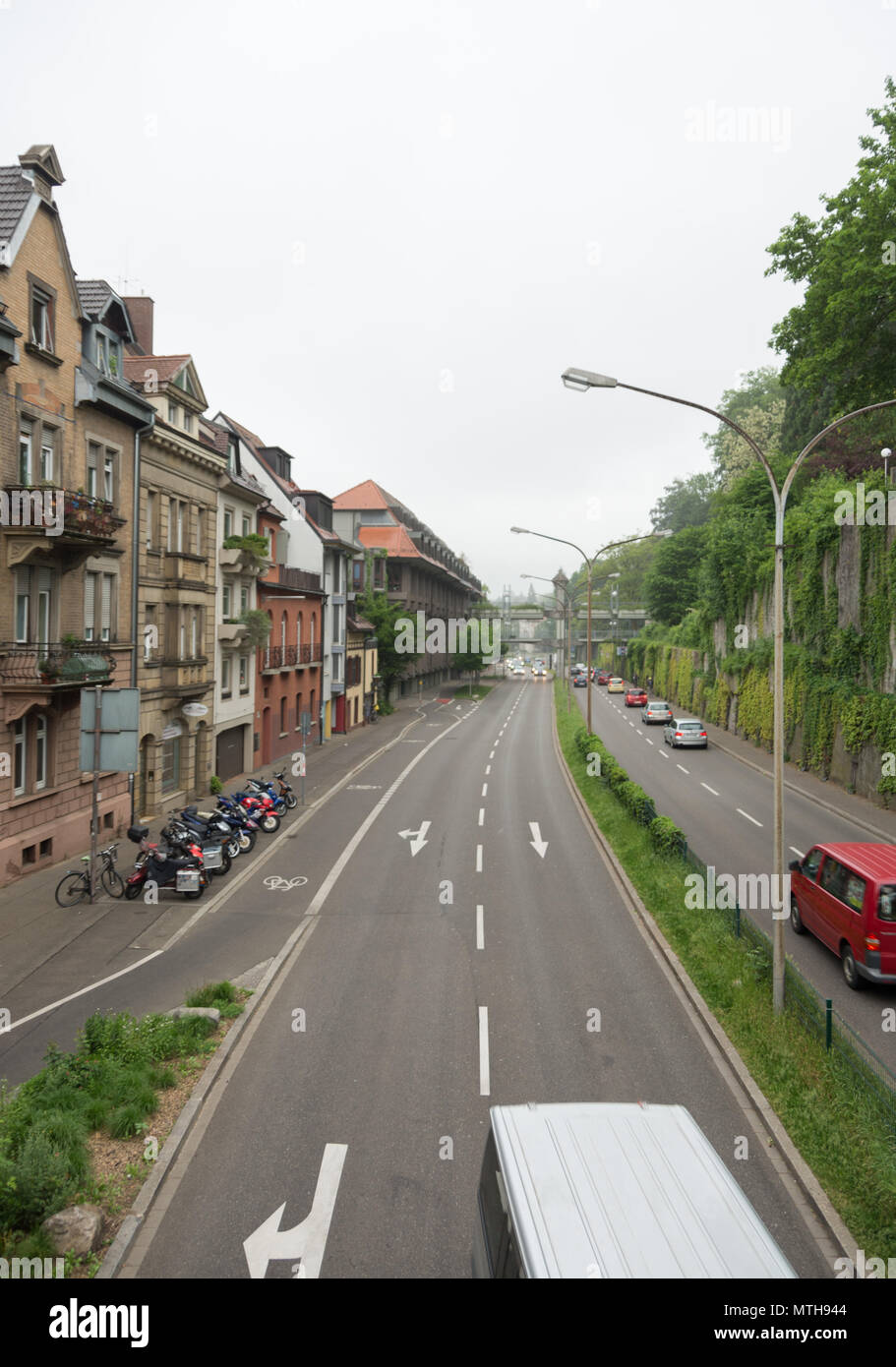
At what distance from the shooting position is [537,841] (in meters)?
24.7

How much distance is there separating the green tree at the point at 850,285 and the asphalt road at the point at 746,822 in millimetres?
14151

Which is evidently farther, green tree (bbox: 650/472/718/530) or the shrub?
green tree (bbox: 650/472/718/530)

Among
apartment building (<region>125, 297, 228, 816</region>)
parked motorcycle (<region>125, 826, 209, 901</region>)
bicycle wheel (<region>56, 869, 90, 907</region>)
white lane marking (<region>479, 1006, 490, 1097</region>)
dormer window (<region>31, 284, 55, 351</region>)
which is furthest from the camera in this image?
apartment building (<region>125, 297, 228, 816</region>)

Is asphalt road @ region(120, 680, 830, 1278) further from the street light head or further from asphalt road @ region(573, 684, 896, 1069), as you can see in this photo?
the street light head

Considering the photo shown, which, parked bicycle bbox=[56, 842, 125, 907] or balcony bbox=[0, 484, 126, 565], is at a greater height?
balcony bbox=[0, 484, 126, 565]

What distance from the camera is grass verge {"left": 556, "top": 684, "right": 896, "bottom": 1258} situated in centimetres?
790

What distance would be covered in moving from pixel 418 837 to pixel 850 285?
20944 millimetres

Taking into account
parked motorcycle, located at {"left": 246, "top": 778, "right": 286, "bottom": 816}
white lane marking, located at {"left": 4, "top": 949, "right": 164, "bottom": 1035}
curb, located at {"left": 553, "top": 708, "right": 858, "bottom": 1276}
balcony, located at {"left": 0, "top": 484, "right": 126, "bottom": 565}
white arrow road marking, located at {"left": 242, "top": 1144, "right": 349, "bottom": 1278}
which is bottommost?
white lane marking, located at {"left": 4, "top": 949, "right": 164, "bottom": 1035}

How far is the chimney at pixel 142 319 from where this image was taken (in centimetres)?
3114

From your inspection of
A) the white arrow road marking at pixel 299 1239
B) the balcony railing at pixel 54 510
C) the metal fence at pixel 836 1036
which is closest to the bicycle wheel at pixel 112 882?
the balcony railing at pixel 54 510

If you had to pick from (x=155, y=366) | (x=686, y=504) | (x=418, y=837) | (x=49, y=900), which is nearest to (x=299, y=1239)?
(x=49, y=900)

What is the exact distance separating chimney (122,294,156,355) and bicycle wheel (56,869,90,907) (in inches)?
808

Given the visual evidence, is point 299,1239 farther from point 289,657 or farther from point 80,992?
point 289,657

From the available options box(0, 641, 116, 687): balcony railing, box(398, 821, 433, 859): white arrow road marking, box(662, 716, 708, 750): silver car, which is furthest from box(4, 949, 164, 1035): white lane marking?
box(662, 716, 708, 750): silver car
